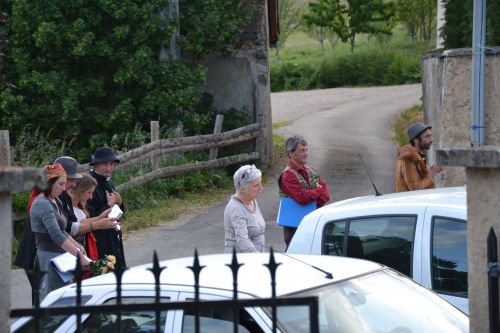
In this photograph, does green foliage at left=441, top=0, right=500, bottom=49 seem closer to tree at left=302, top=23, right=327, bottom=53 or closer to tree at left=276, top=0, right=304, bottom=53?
tree at left=302, top=23, right=327, bottom=53

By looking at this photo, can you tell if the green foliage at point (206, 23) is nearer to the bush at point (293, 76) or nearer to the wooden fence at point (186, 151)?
the wooden fence at point (186, 151)

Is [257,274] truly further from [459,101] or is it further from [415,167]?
[459,101]

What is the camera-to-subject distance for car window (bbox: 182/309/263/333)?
14.8ft

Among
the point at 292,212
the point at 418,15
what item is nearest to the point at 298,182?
the point at 292,212

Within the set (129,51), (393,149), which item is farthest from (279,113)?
(129,51)

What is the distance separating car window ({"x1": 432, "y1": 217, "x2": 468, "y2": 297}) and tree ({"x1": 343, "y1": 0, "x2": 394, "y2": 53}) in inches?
1865

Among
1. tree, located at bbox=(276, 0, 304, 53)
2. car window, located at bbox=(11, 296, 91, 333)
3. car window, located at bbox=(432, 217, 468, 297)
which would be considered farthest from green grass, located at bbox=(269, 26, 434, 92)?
car window, located at bbox=(11, 296, 91, 333)

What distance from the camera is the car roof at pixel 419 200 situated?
6.66 m

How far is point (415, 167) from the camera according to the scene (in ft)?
29.7

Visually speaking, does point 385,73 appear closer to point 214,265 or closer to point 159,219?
point 159,219

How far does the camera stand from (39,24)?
1703cm

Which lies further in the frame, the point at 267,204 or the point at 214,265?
the point at 267,204

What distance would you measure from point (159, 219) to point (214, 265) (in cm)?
976

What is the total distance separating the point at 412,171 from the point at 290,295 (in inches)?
187
